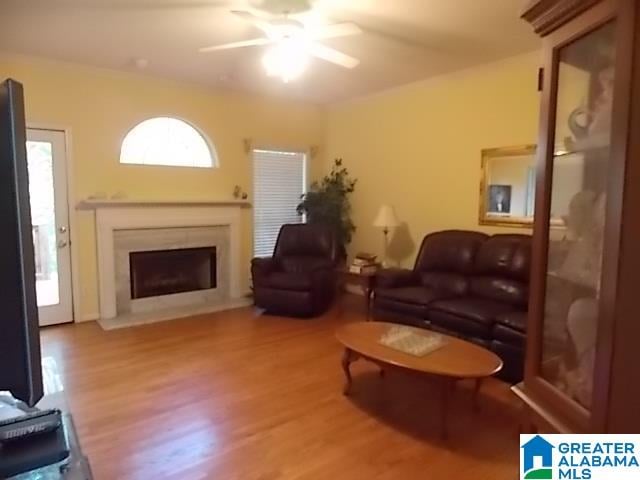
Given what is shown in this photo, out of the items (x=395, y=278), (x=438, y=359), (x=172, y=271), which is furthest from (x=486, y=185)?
(x=172, y=271)

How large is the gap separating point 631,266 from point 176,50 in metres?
3.98

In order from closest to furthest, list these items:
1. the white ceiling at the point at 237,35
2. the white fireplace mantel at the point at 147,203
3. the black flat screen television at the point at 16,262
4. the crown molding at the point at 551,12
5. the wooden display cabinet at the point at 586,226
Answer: the black flat screen television at the point at 16,262, the wooden display cabinet at the point at 586,226, the crown molding at the point at 551,12, the white ceiling at the point at 237,35, the white fireplace mantel at the point at 147,203

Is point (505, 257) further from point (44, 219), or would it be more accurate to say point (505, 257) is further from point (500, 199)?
point (44, 219)

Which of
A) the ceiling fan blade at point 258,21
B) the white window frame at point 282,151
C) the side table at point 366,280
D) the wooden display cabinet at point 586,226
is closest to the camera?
the wooden display cabinet at point 586,226

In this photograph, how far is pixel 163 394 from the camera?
298 cm

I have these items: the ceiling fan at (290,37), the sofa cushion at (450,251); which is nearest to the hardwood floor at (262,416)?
the sofa cushion at (450,251)

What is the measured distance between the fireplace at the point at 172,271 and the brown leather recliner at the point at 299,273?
0.80 meters

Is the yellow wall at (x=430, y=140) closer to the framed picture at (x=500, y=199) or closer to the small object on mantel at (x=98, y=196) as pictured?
the framed picture at (x=500, y=199)

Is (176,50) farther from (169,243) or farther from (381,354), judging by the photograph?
(381,354)

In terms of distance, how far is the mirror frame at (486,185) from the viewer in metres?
4.10

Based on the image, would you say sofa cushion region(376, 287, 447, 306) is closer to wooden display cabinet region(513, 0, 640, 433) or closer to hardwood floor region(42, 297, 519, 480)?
hardwood floor region(42, 297, 519, 480)

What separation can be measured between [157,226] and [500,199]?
3.79 meters

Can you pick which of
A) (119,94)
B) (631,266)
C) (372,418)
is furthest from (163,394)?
(119,94)

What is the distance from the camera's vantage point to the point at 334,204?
579 cm
